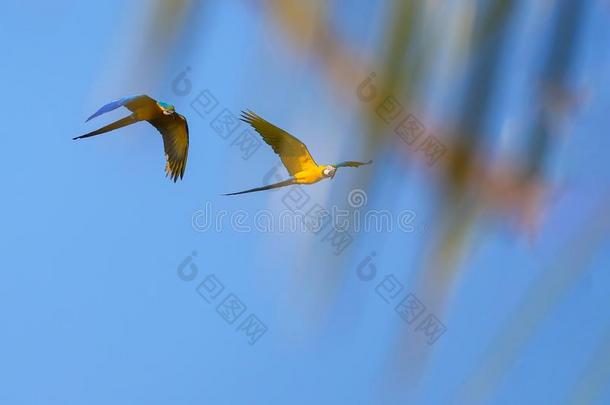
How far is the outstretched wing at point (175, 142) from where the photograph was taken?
6773mm

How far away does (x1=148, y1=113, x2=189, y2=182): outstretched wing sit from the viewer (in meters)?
6.77

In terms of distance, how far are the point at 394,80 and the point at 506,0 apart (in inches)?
6.9

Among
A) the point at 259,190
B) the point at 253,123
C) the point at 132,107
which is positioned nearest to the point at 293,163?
the point at 253,123

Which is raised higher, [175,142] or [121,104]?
[175,142]

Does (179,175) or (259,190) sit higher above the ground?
(179,175)

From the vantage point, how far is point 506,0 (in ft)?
3.45

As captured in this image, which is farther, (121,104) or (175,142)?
(175,142)

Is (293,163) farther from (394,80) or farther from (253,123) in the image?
(394,80)

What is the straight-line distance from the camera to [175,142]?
713 cm

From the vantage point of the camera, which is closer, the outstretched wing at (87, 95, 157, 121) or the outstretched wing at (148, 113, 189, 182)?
the outstretched wing at (87, 95, 157, 121)

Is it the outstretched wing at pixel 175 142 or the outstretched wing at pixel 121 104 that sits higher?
the outstretched wing at pixel 175 142

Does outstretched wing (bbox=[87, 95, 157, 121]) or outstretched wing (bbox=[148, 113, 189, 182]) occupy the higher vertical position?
outstretched wing (bbox=[148, 113, 189, 182])

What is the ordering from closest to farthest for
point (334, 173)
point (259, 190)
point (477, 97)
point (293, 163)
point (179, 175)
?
1. point (477, 97)
2. point (334, 173)
3. point (259, 190)
4. point (293, 163)
5. point (179, 175)

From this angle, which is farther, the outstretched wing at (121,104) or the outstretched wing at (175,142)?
the outstretched wing at (175,142)
